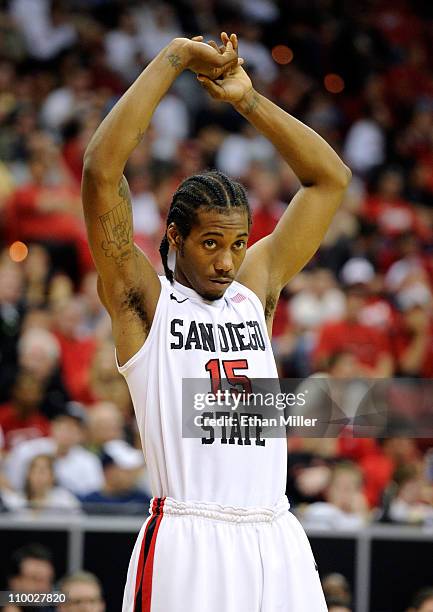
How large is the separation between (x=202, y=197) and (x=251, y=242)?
604 cm

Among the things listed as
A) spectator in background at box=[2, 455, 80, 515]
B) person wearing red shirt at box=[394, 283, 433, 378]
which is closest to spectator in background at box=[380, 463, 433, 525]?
spectator in background at box=[2, 455, 80, 515]

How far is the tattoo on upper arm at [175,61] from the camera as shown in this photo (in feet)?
12.3

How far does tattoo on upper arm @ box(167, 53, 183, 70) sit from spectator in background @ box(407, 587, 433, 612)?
3.44m

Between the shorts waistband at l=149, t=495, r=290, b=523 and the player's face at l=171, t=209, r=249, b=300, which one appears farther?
the player's face at l=171, t=209, r=249, b=300

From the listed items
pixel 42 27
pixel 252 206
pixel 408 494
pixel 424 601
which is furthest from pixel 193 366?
pixel 42 27

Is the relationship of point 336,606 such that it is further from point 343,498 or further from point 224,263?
point 224,263

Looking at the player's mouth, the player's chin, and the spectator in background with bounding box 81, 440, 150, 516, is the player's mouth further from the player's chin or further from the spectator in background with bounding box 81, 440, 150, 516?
the spectator in background with bounding box 81, 440, 150, 516

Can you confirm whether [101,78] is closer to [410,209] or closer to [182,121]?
[182,121]

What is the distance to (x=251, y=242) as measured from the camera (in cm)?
988

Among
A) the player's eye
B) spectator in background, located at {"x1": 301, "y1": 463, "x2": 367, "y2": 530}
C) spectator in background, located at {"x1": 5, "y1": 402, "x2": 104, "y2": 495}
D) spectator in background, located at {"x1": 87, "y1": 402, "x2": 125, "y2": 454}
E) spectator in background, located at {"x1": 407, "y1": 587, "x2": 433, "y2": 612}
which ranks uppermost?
the player's eye

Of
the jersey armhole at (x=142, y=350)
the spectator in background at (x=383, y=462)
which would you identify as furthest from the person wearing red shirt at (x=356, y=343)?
the jersey armhole at (x=142, y=350)

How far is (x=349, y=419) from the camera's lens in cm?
491

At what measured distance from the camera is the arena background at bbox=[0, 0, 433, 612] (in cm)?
652

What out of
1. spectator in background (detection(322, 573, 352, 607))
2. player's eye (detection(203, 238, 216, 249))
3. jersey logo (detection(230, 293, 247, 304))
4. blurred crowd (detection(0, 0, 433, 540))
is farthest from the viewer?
blurred crowd (detection(0, 0, 433, 540))
